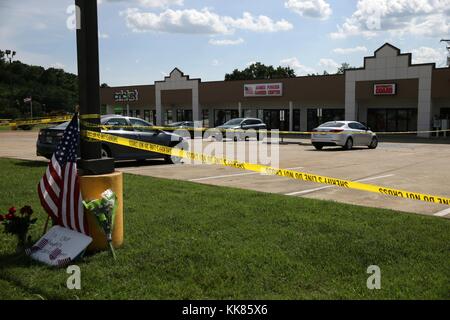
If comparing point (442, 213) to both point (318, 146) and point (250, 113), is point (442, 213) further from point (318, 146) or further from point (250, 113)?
point (250, 113)

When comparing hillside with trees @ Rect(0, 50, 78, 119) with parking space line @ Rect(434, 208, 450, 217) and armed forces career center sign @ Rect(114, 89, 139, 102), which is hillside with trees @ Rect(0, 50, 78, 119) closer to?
armed forces career center sign @ Rect(114, 89, 139, 102)

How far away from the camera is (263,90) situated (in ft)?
137

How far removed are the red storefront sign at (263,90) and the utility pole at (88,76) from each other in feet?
119

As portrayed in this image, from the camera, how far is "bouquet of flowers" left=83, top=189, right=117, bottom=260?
15.9 feet

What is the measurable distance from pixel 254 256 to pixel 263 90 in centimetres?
3766

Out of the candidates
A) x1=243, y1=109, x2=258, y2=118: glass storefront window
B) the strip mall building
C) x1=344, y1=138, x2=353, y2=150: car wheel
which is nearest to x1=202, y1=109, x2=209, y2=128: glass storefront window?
the strip mall building

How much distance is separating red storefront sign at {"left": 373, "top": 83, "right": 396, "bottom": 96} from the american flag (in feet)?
110

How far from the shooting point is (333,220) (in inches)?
252

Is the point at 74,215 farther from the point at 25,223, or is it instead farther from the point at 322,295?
the point at 322,295

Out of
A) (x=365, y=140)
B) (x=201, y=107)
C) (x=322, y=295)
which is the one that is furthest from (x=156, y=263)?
(x=201, y=107)

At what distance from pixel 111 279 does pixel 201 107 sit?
43.5 m

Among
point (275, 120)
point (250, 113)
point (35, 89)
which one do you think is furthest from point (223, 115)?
point (35, 89)

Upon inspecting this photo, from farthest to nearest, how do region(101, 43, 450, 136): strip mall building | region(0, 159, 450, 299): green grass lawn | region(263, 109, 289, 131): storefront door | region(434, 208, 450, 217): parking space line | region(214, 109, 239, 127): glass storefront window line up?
region(214, 109, 239, 127): glass storefront window
region(263, 109, 289, 131): storefront door
region(101, 43, 450, 136): strip mall building
region(434, 208, 450, 217): parking space line
region(0, 159, 450, 299): green grass lawn
